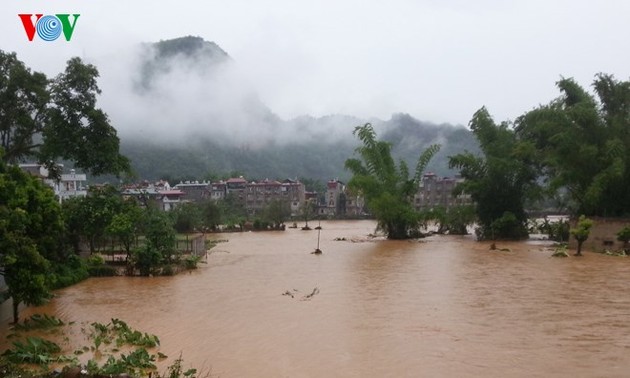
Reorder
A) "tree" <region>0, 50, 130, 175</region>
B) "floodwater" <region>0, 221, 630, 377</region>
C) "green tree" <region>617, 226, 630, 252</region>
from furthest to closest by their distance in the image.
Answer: "green tree" <region>617, 226, 630, 252</region> → "tree" <region>0, 50, 130, 175</region> → "floodwater" <region>0, 221, 630, 377</region>

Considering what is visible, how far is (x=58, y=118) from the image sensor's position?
1727 centimetres

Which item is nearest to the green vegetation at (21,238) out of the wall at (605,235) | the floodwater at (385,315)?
the floodwater at (385,315)

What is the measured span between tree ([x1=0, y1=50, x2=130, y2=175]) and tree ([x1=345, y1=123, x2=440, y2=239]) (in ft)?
50.1

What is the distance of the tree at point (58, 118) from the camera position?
16797 mm

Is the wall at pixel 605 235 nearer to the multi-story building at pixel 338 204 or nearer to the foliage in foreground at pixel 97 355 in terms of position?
the foliage in foreground at pixel 97 355

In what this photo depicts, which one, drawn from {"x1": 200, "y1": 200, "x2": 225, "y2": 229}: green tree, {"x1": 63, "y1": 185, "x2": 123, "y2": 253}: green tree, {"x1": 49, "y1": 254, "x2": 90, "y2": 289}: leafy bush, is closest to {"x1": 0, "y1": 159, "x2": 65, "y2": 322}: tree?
{"x1": 49, "y1": 254, "x2": 90, "y2": 289}: leafy bush

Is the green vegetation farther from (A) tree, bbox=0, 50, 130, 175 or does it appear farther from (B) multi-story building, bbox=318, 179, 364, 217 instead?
(B) multi-story building, bbox=318, 179, 364, 217

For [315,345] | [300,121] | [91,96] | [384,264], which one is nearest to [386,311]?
[315,345]

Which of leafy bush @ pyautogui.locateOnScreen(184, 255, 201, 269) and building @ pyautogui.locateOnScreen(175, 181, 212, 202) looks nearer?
leafy bush @ pyautogui.locateOnScreen(184, 255, 201, 269)

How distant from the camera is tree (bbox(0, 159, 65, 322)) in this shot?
27.4 ft

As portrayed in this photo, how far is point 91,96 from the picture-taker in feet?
58.3

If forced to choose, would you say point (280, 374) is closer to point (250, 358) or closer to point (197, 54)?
point (250, 358)

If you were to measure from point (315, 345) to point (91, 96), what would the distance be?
12371 mm

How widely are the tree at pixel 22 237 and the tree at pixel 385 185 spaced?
69.9ft
